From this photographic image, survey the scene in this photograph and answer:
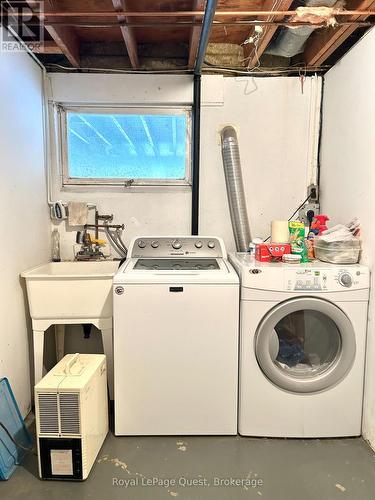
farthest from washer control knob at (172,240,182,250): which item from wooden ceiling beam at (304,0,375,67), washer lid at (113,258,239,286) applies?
wooden ceiling beam at (304,0,375,67)

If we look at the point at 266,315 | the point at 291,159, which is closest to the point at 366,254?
the point at 266,315

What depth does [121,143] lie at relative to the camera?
2586 millimetres

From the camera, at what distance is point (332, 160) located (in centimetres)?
231

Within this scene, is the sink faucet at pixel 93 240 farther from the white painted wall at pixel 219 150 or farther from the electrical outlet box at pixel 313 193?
the electrical outlet box at pixel 313 193

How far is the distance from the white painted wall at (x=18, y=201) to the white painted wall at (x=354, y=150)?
1.97 metres

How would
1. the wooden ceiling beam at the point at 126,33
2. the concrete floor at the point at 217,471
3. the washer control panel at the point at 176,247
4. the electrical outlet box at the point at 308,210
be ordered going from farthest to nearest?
the electrical outlet box at the point at 308,210 → the washer control panel at the point at 176,247 → the wooden ceiling beam at the point at 126,33 → the concrete floor at the point at 217,471

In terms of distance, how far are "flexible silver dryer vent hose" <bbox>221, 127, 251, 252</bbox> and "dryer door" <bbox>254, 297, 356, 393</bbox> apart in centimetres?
72

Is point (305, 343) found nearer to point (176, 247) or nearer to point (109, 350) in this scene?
point (176, 247)

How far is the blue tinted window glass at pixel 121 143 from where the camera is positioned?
102 inches

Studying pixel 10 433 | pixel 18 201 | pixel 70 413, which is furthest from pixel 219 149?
pixel 10 433

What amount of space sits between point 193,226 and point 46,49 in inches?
61.0

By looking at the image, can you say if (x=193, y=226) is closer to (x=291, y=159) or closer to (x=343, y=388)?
(x=291, y=159)

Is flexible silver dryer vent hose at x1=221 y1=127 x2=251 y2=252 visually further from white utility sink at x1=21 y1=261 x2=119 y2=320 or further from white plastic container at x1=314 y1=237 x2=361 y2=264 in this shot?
white utility sink at x1=21 y1=261 x2=119 y2=320

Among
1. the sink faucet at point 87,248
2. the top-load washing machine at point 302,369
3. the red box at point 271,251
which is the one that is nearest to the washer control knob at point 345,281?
the top-load washing machine at point 302,369
